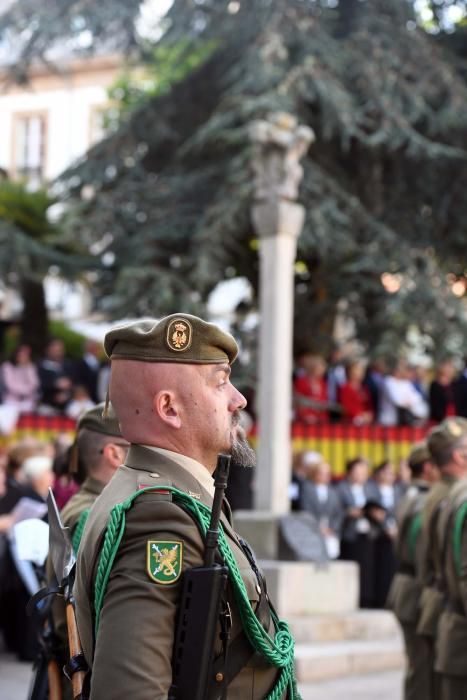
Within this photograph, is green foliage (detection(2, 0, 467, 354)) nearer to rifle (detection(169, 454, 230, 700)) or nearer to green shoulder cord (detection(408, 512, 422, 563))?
green shoulder cord (detection(408, 512, 422, 563))

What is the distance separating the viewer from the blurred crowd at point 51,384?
15562 mm

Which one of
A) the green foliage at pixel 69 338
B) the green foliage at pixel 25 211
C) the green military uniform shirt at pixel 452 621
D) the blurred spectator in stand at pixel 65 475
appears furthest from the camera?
the green foliage at pixel 69 338

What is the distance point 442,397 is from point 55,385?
5.27 m

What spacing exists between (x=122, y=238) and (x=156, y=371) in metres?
17.2

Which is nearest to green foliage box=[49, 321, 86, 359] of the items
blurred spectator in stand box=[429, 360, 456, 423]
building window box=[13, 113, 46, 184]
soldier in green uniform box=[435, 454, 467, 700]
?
blurred spectator in stand box=[429, 360, 456, 423]

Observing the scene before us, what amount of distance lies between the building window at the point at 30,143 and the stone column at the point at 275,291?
27.9 metres

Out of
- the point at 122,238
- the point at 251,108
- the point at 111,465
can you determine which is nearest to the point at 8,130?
the point at 122,238

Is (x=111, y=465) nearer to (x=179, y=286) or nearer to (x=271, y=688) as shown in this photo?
(x=271, y=688)

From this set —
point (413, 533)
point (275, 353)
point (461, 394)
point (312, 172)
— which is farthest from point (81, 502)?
point (312, 172)

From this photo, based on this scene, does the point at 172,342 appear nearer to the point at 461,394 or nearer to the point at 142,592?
the point at 142,592

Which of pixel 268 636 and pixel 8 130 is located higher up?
pixel 8 130

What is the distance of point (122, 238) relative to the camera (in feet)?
64.6

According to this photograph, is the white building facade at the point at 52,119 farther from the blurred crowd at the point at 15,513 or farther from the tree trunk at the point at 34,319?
the blurred crowd at the point at 15,513

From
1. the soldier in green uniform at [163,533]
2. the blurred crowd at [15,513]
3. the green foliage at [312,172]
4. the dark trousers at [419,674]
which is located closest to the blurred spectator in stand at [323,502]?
the blurred crowd at [15,513]
